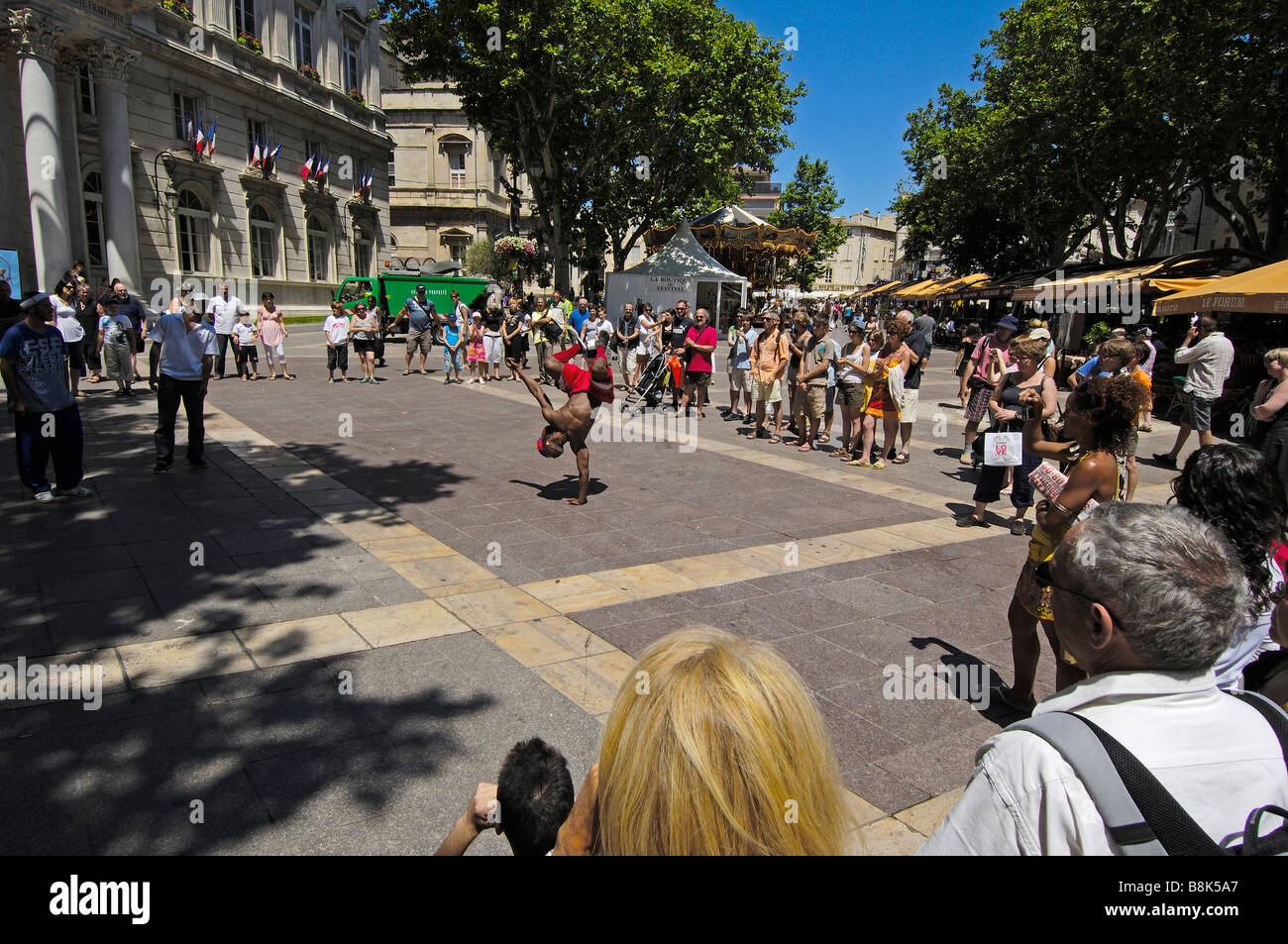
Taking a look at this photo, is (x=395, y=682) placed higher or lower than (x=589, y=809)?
lower

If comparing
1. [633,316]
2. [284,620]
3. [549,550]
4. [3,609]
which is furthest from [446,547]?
[633,316]

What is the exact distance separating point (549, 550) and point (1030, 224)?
35074mm

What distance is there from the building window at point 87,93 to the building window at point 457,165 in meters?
28.1

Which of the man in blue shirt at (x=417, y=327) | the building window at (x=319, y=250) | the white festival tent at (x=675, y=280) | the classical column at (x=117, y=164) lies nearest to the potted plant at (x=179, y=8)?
the classical column at (x=117, y=164)

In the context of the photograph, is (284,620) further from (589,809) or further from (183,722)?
(589,809)

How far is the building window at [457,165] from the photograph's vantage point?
4922 cm

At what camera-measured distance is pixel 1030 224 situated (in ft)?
112

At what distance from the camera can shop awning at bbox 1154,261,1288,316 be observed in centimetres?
1009

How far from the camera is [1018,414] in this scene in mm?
6754

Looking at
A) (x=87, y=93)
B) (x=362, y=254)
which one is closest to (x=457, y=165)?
(x=362, y=254)

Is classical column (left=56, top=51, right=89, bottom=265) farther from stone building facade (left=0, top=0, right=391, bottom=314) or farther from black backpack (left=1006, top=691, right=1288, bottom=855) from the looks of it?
black backpack (left=1006, top=691, right=1288, bottom=855)

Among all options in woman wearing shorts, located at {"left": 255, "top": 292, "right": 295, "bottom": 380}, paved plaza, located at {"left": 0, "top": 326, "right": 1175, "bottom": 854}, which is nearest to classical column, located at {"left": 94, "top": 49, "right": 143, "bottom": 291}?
woman wearing shorts, located at {"left": 255, "top": 292, "right": 295, "bottom": 380}

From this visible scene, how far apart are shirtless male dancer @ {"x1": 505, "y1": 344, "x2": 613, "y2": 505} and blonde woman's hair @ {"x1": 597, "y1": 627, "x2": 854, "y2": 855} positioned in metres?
5.82

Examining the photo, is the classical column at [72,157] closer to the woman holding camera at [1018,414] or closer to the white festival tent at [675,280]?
the white festival tent at [675,280]
